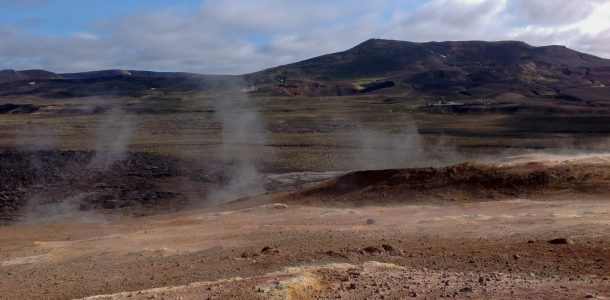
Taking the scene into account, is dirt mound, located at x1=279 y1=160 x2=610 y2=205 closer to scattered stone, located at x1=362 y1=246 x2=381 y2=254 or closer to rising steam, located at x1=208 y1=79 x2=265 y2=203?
rising steam, located at x1=208 y1=79 x2=265 y2=203

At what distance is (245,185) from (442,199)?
45.5 ft

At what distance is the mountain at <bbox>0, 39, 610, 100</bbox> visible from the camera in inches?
4751

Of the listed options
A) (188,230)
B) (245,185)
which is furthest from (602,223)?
(245,185)

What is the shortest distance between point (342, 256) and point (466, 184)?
31.7 ft

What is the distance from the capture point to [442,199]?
778 inches

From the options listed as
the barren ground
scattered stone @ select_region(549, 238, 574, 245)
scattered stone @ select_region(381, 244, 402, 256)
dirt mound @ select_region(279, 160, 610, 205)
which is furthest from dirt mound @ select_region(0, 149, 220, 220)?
scattered stone @ select_region(549, 238, 574, 245)

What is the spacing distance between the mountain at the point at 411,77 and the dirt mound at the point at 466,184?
7710 centimetres

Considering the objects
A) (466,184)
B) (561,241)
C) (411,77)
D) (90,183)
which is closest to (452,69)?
(411,77)

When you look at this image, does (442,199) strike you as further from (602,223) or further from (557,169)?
(602,223)

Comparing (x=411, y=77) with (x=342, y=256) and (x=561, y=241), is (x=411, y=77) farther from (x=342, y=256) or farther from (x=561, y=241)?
(x=342, y=256)

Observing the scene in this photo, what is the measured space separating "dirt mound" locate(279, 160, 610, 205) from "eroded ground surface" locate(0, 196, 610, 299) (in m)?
1.26

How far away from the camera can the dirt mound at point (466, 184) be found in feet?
63.3

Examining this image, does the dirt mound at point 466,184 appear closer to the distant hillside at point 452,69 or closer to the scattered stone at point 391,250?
the scattered stone at point 391,250

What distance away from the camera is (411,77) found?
138m
